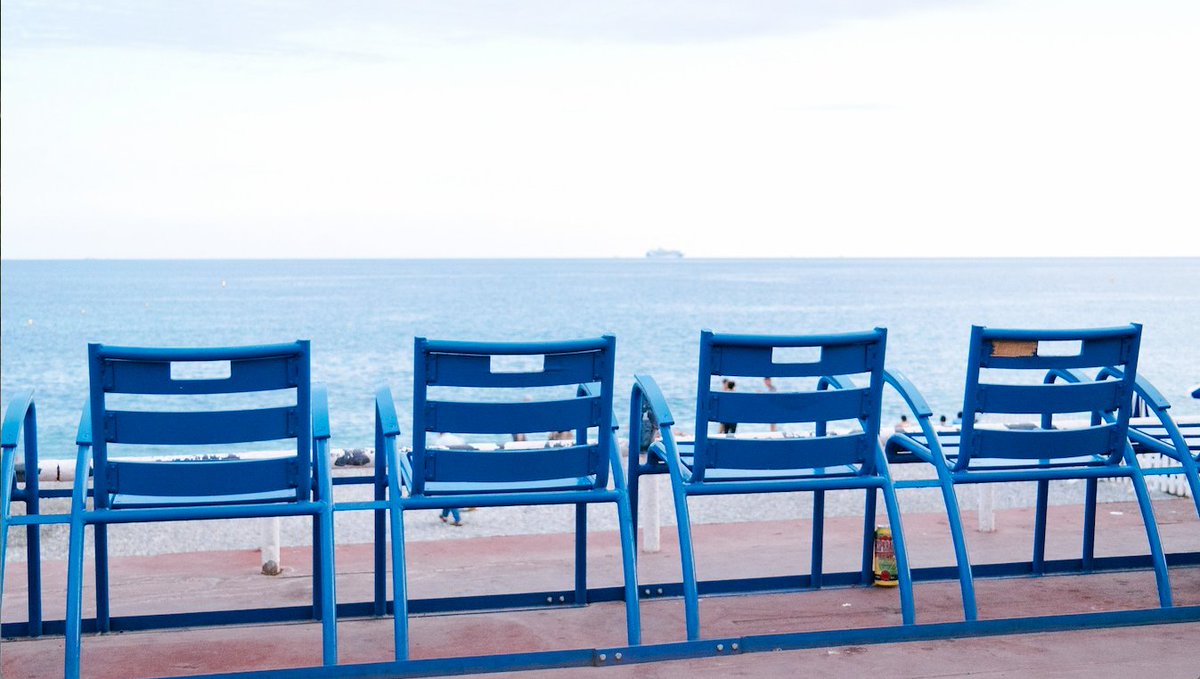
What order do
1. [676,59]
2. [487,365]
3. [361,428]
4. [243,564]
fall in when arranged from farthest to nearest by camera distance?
[676,59] → [361,428] → [243,564] → [487,365]

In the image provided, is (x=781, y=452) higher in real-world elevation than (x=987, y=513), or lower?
higher

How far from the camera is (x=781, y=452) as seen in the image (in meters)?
3.93

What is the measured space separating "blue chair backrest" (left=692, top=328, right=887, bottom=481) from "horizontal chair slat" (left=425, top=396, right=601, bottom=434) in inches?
14.6

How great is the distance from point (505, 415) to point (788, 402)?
0.87 metres

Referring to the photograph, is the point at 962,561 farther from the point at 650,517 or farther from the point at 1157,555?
the point at 650,517

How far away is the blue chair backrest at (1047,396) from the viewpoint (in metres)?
3.96

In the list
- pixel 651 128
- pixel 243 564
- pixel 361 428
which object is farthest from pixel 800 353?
pixel 243 564

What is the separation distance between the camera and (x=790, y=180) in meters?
104

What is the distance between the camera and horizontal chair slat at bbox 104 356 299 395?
11.3 ft

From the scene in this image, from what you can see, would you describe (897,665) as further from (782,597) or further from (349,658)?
(349,658)

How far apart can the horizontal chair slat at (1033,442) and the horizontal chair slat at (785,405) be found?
446 millimetres

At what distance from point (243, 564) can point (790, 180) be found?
332 ft

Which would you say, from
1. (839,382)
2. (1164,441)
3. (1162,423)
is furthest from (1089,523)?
(839,382)

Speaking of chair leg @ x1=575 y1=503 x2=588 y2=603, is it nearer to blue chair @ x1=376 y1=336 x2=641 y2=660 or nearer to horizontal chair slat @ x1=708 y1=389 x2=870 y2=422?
blue chair @ x1=376 y1=336 x2=641 y2=660
